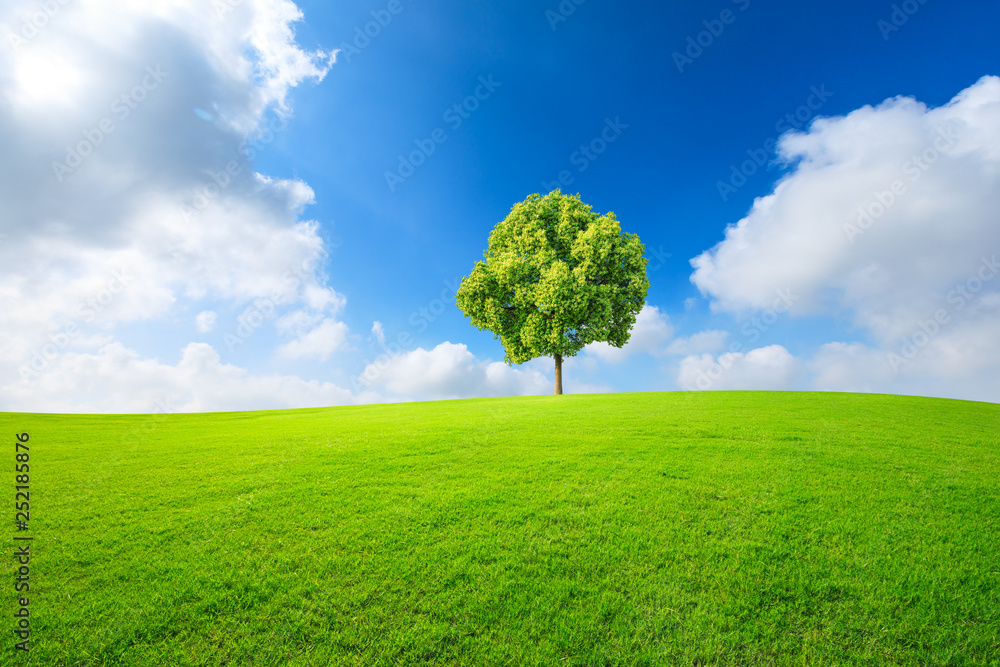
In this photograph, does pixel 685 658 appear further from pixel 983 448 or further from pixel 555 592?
pixel 983 448

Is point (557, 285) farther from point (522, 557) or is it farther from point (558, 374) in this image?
point (522, 557)

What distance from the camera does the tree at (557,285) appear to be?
1231 inches

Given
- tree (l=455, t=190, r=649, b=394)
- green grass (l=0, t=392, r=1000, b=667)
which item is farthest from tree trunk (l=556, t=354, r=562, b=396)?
green grass (l=0, t=392, r=1000, b=667)

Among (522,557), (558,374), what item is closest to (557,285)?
(558,374)

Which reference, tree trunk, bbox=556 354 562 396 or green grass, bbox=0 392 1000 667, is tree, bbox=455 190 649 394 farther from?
green grass, bbox=0 392 1000 667

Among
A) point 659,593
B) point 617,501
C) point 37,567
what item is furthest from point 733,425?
point 37,567

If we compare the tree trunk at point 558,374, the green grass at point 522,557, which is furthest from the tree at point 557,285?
the green grass at point 522,557

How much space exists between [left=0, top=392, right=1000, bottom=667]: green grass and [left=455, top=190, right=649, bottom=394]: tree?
20343 millimetres

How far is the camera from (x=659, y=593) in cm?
547

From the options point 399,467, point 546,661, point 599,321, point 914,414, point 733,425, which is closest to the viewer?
point 546,661

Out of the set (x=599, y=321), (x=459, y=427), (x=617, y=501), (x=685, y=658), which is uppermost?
(x=599, y=321)

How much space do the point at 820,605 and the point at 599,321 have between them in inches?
1085

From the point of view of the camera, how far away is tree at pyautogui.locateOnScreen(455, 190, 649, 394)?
31.3 meters

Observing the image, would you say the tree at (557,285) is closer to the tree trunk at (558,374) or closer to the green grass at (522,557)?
the tree trunk at (558,374)
